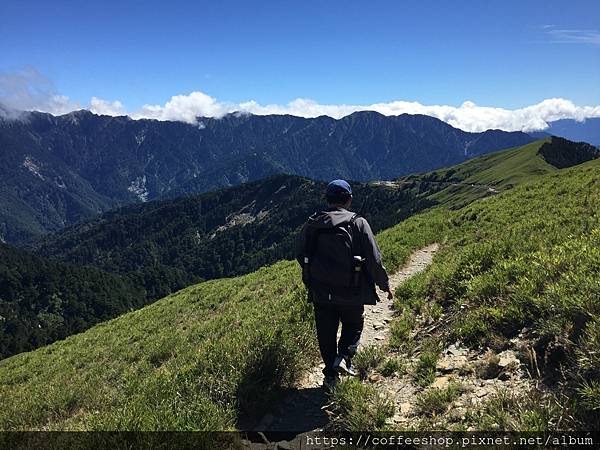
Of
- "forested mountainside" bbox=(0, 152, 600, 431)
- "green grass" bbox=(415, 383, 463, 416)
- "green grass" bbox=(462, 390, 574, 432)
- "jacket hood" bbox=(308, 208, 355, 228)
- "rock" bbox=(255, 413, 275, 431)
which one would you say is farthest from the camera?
"jacket hood" bbox=(308, 208, 355, 228)

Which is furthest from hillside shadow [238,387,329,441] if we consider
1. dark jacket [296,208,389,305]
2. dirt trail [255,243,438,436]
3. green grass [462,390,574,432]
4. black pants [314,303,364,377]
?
green grass [462,390,574,432]

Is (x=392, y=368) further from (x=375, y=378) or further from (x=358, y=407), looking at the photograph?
(x=358, y=407)

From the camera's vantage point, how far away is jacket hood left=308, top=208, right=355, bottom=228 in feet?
23.4

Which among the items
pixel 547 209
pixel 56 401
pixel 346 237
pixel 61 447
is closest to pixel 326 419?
pixel 346 237

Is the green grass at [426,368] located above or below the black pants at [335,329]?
below

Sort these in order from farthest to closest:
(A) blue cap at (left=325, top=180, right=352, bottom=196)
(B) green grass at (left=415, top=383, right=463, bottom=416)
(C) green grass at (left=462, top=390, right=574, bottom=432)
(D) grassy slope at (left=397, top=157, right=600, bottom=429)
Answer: (A) blue cap at (left=325, top=180, right=352, bottom=196)
(B) green grass at (left=415, top=383, right=463, bottom=416)
(D) grassy slope at (left=397, top=157, right=600, bottom=429)
(C) green grass at (left=462, top=390, right=574, bottom=432)

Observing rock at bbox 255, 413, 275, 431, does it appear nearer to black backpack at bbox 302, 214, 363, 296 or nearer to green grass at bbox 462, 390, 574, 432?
black backpack at bbox 302, 214, 363, 296

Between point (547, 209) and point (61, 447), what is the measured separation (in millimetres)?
19337

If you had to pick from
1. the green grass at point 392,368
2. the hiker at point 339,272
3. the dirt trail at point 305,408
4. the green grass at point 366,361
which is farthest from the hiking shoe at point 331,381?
the green grass at point 392,368

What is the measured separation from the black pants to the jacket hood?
4.83ft

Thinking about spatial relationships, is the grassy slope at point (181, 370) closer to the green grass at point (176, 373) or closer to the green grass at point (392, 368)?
the green grass at point (176, 373)

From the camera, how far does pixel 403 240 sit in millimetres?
21922

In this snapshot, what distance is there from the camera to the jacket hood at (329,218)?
714 centimetres

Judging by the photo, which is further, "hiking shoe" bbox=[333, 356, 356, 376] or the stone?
"hiking shoe" bbox=[333, 356, 356, 376]
